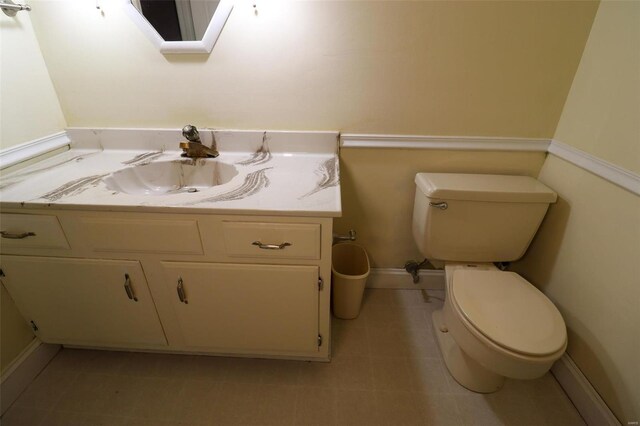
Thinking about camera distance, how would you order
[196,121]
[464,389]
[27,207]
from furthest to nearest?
[196,121], [464,389], [27,207]

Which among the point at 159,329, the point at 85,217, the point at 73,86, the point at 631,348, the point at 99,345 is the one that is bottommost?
the point at 99,345

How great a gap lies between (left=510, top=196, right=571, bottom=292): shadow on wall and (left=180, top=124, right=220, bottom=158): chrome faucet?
1.45 metres

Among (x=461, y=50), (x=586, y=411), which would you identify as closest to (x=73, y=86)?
(x=461, y=50)

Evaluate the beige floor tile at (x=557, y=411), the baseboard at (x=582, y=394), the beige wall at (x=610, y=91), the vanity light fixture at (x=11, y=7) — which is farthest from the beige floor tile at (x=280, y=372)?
the vanity light fixture at (x=11, y=7)

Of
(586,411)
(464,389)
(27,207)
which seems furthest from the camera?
(464,389)

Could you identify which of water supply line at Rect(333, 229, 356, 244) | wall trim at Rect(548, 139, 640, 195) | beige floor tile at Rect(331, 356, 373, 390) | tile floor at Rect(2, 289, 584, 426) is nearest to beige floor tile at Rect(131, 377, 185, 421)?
tile floor at Rect(2, 289, 584, 426)

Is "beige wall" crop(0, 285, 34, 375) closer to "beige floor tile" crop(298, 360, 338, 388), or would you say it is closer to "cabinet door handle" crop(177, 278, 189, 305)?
"cabinet door handle" crop(177, 278, 189, 305)

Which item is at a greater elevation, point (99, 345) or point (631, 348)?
point (631, 348)

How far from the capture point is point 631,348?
2.93ft

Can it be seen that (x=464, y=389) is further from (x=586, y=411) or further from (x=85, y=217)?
(x=85, y=217)

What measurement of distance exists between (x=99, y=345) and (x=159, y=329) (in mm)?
299

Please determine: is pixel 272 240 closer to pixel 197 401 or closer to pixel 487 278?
pixel 197 401

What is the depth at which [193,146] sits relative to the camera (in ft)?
3.97

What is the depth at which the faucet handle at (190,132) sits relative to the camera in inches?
45.9
